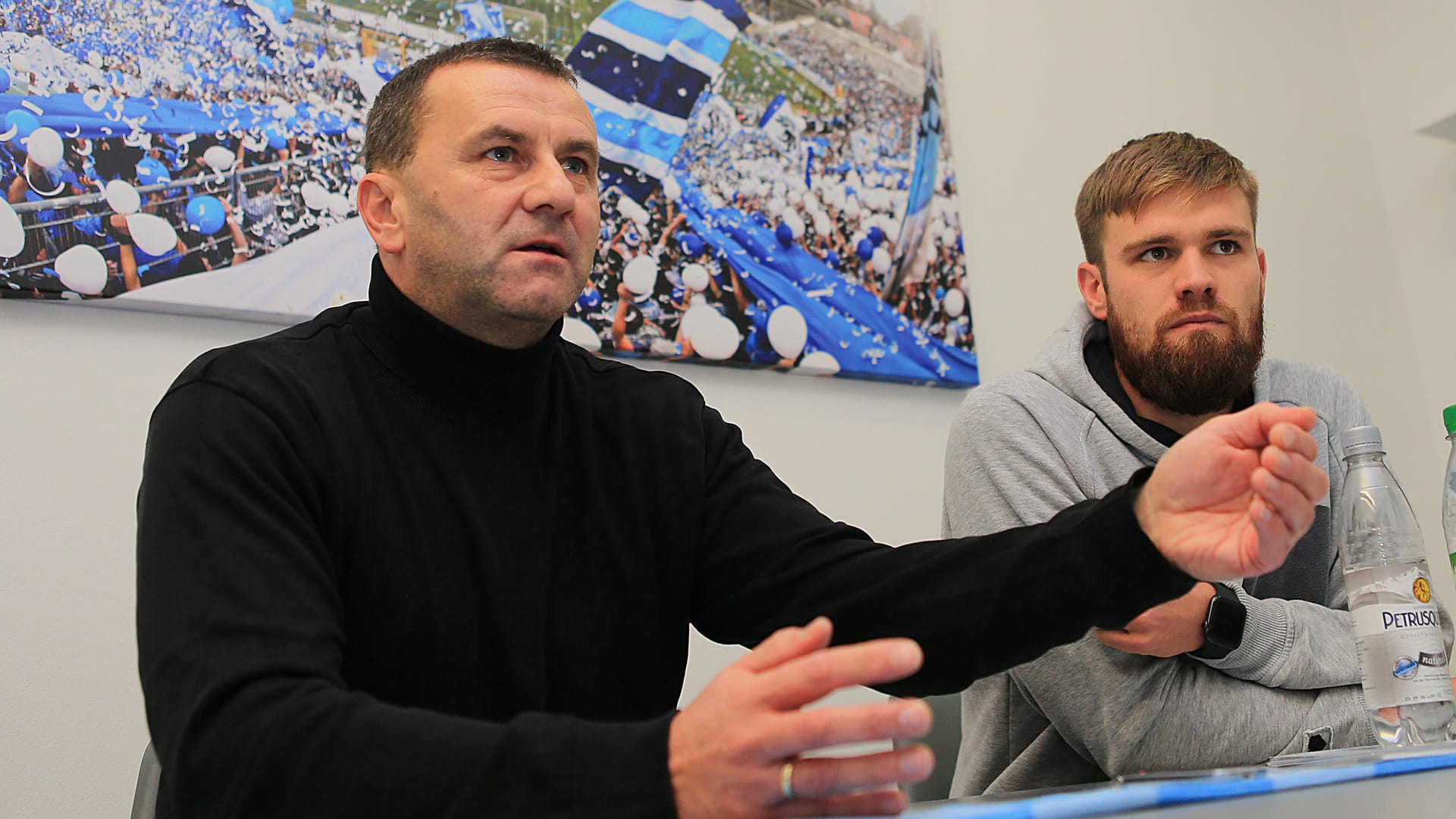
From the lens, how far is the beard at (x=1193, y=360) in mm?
1598

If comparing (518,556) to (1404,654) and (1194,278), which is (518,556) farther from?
(1194,278)

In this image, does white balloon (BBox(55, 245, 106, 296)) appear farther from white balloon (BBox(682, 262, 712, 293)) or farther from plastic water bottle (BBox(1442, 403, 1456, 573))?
plastic water bottle (BBox(1442, 403, 1456, 573))

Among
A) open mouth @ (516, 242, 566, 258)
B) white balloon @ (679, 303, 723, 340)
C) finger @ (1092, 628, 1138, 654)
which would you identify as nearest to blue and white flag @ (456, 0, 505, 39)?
white balloon @ (679, 303, 723, 340)

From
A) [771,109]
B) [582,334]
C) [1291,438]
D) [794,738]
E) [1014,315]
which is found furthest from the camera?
[1014,315]

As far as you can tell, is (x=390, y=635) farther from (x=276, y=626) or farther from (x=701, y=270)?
(x=701, y=270)

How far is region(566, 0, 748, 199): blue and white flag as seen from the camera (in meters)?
1.97

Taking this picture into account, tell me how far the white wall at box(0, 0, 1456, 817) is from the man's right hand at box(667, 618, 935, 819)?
1.13 meters

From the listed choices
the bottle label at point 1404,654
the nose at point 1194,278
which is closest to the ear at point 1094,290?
the nose at point 1194,278

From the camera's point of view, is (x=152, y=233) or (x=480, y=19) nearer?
(x=152, y=233)

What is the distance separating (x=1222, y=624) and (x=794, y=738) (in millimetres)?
751

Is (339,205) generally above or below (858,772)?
above

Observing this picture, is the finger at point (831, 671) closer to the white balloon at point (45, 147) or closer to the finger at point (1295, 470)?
the finger at point (1295, 470)

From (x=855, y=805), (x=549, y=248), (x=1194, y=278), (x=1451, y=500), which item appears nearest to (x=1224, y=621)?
(x=1451, y=500)

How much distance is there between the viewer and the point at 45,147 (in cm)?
150
